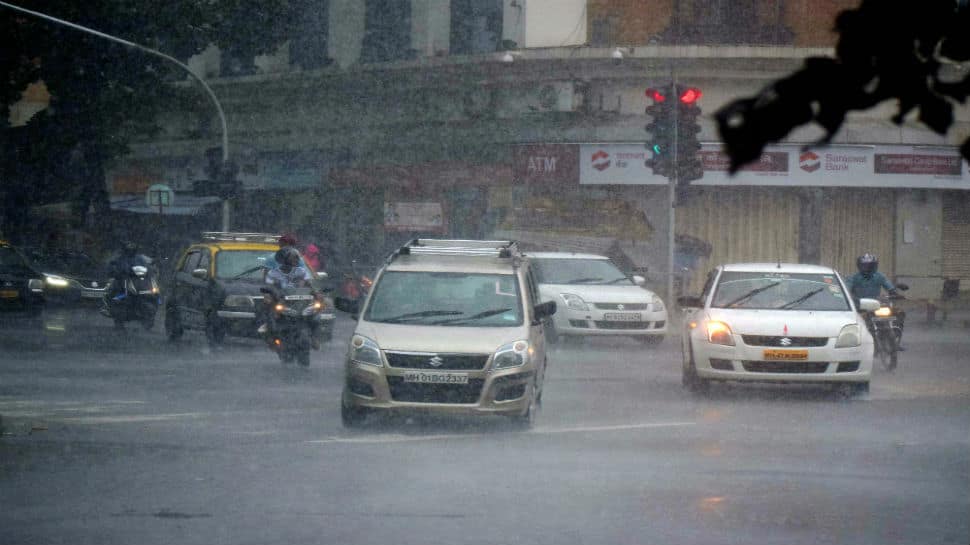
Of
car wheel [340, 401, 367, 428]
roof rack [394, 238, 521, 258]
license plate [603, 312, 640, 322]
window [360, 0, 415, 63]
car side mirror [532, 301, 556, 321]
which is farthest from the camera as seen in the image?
window [360, 0, 415, 63]

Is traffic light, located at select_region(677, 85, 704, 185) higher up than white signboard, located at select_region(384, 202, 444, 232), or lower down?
higher up

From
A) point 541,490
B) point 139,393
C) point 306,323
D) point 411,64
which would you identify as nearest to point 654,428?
point 541,490

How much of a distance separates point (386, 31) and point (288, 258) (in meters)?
18.9

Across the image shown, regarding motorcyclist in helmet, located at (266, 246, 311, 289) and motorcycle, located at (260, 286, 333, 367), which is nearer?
motorcycle, located at (260, 286, 333, 367)

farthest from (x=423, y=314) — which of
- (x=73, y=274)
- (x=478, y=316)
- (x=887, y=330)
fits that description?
(x=73, y=274)

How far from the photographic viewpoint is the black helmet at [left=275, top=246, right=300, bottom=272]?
18719 mm

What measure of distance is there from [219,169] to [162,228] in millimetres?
12218

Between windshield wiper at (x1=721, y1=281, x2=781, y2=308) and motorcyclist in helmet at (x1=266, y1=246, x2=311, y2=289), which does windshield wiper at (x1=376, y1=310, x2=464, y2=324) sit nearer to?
windshield wiper at (x1=721, y1=281, x2=781, y2=308)

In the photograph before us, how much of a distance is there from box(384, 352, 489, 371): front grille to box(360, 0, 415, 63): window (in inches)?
957

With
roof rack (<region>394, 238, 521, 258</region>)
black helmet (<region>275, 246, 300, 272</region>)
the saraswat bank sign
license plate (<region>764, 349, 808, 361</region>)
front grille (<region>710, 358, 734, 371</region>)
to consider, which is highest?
the saraswat bank sign

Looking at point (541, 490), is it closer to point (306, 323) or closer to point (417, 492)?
point (417, 492)

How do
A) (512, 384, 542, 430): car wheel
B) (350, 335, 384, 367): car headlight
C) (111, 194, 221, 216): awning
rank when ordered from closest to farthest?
(350, 335, 384, 367): car headlight
(512, 384, 542, 430): car wheel
(111, 194, 221, 216): awning

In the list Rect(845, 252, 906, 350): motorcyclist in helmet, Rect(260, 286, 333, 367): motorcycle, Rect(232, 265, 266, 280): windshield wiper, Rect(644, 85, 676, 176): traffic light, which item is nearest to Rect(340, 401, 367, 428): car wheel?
Rect(260, 286, 333, 367): motorcycle

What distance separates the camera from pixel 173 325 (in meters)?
22.7
